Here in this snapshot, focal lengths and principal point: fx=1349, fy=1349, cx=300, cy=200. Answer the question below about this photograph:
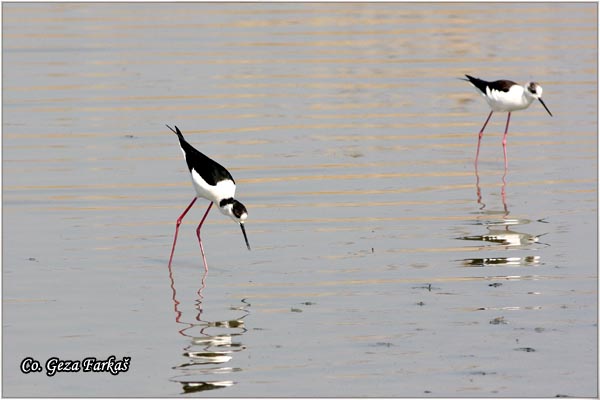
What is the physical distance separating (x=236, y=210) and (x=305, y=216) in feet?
5.05

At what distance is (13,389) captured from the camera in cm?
780

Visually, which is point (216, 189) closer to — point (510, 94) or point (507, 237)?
point (507, 237)

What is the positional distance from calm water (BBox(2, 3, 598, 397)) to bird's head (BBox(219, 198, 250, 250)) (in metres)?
0.28

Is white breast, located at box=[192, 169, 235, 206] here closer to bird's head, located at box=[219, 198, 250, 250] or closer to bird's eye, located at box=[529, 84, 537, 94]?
bird's head, located at box=[219, 198, 250, 250]

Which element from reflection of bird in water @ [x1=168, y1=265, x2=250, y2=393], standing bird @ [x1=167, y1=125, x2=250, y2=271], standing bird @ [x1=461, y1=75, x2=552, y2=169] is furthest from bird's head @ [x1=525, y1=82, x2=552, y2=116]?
reflection of bird in water @ [x1=168, y1=265, x2=250, y2=393]

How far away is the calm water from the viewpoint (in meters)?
8.22

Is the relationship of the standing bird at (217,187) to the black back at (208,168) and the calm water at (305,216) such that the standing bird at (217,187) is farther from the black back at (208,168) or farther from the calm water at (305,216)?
the calm water at (305,216)

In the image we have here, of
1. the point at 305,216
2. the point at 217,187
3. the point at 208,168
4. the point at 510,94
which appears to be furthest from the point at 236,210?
the point at 510,94

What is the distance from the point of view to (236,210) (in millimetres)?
10992

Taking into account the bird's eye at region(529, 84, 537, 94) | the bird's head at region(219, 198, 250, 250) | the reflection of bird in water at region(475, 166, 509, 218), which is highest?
the bird's eye at region(529, 84, 537, 94)

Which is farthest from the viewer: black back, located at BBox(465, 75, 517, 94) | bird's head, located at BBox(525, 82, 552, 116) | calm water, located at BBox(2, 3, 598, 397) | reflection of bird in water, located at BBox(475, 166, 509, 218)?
black back, located at BBox(465, 75, 517, 94)

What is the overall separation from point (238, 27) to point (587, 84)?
25.8ft

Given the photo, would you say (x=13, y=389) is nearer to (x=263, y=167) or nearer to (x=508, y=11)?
(x=263, y=167)

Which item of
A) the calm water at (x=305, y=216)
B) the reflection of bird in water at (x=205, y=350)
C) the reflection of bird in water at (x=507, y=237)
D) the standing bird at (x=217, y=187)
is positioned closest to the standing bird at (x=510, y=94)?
the calm water at (x=305, y=216)
